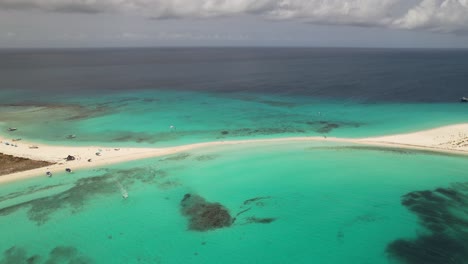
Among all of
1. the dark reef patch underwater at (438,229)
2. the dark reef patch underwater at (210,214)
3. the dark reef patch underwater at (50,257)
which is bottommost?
the dark reef patch underwater at (50,257)

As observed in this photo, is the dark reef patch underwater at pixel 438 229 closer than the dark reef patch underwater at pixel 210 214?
Yes

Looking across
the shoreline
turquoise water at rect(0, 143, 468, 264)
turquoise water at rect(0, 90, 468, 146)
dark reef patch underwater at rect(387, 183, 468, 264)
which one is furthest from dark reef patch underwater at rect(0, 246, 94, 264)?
turquoise water at rect(0, 90, 468, 146)

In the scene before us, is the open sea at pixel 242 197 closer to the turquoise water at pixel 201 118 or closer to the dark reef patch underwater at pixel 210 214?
the dark reef patch underwater at pixel 210 214

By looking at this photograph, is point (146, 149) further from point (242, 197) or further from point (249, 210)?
point (249, 210)

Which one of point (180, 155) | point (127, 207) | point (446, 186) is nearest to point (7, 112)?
point (180, 155)

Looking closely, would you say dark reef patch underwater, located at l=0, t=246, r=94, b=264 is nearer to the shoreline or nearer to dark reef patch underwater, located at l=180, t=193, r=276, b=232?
dark reef patch underwater, located at l=180, t=193, r=276, b=232

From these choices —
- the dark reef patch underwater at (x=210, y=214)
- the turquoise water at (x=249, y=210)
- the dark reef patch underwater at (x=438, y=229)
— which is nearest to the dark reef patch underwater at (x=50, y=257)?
the turquoise water at (x=249, y=210)

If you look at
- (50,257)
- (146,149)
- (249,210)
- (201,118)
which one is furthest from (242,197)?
(201,118)
